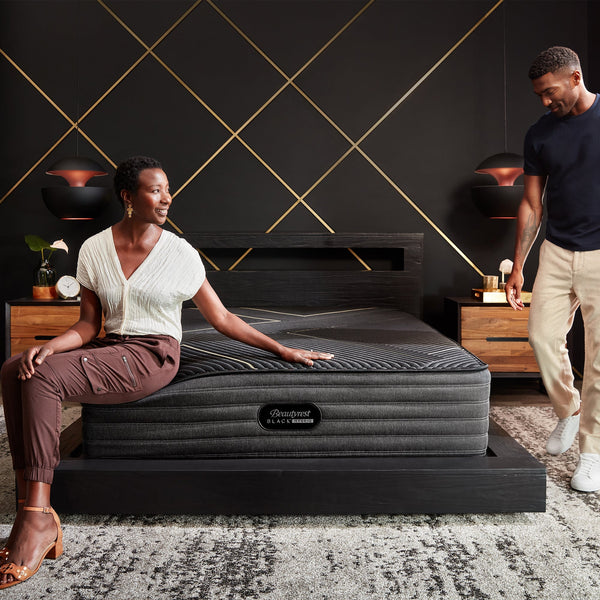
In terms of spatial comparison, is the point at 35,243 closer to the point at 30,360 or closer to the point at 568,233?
the point at 30,360

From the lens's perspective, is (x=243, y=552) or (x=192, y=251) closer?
(x=243, y=552)

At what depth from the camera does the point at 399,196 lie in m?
4.29

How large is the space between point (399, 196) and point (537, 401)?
4.99 ft

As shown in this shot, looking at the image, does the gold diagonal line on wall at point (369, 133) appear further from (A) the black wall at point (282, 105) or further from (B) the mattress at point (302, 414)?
(B) the mattress at point (302, 414)

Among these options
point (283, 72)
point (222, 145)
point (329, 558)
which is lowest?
point (329, 558)

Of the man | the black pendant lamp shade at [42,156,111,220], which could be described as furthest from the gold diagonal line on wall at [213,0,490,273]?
the man

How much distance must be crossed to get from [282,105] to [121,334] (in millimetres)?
2648

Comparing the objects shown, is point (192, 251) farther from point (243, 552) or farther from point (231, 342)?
point (243, 552)

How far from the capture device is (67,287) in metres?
3.93

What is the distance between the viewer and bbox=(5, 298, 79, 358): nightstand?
12.5ft

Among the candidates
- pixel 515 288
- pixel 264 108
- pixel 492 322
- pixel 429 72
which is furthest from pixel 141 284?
pixel 429 72

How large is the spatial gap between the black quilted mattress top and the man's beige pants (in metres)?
0.32

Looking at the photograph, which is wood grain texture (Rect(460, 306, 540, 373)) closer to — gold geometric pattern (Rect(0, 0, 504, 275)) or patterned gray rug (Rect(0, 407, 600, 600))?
gold geometric pattern (Rect(0, 0, 504, 275))

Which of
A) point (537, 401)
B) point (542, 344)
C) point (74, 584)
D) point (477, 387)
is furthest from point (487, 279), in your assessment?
point (74, 584)
